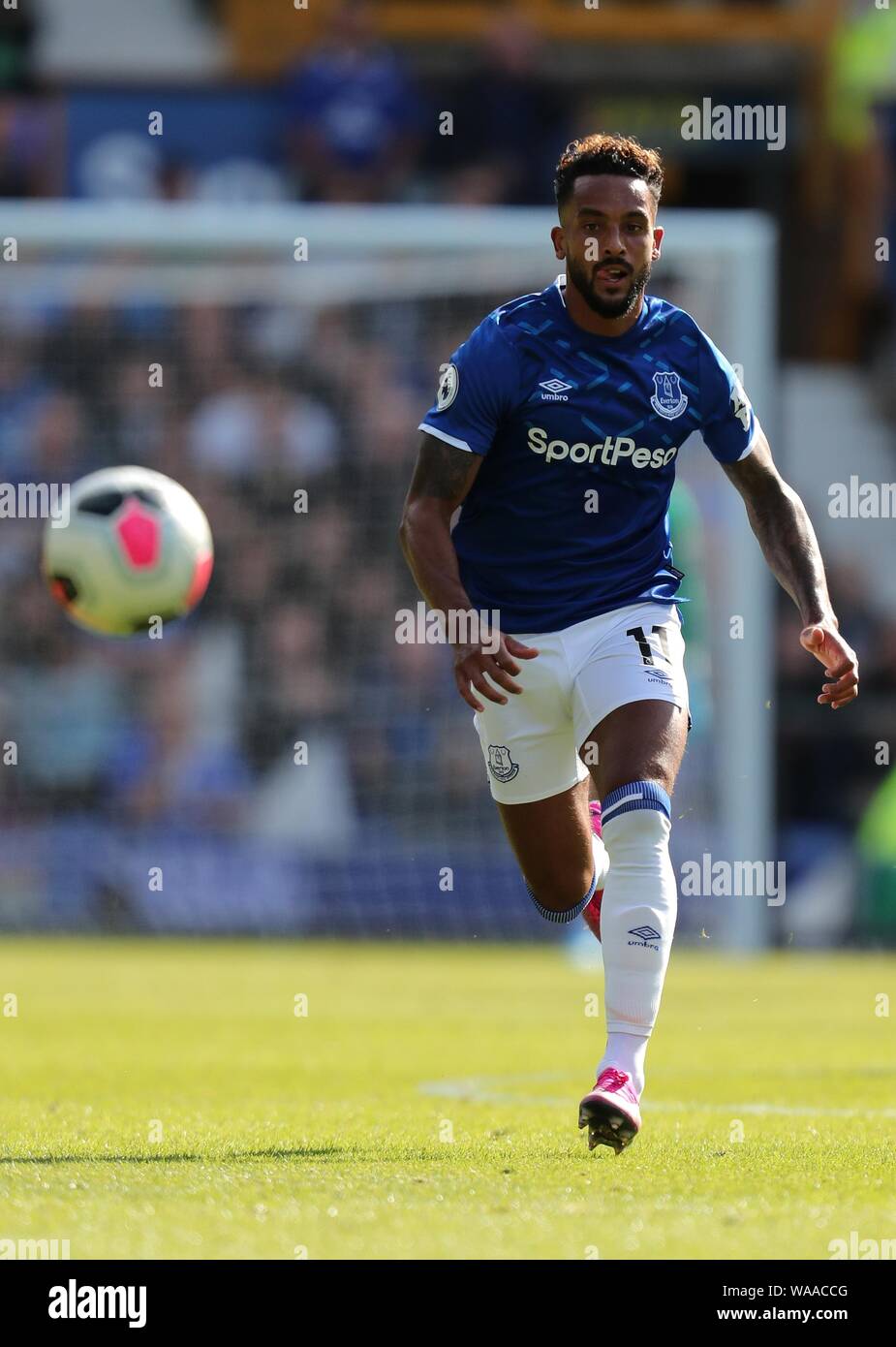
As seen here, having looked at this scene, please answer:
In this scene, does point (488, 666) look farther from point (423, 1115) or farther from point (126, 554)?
point (126, 554)

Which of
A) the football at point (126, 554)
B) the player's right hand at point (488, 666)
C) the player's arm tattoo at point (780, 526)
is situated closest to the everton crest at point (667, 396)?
the player's arm tattoo at point (780, 526)

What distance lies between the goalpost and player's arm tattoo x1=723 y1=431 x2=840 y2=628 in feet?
22.8

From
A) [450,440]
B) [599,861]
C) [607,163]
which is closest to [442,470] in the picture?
[450,440]


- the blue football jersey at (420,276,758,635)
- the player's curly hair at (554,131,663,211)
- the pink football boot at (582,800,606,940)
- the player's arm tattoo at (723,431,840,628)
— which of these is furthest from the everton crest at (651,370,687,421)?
the pink football boot at (582,800,606,940)

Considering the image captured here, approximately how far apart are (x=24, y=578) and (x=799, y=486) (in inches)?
281

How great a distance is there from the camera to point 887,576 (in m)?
19.7

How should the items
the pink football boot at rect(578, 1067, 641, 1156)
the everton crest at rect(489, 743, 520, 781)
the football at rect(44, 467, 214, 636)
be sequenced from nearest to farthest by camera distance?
the pink football boot at rect(578, 1067, 641, 1156), the everton crest at rect(489, 743, 520, 781), the football at rect(44, 467, 214, 636)

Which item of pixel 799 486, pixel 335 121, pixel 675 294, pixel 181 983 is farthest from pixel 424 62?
pixel 181 983

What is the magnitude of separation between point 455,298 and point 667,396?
32.9ft

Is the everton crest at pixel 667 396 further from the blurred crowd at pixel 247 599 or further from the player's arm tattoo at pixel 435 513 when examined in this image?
the blurred crowd at pixel 247 599

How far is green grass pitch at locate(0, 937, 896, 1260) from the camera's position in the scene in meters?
4.34

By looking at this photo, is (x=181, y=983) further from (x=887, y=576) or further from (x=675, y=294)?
(x=887, y=576)

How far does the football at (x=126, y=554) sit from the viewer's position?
799 centimetres

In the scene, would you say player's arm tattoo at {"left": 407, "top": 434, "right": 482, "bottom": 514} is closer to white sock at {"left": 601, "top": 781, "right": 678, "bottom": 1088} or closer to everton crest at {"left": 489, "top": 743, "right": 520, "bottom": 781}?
everton crest at {"left": 489, "top": 743, "right": 520, "bottom": 781}
